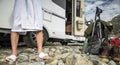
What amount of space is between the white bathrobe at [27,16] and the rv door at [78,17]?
6.03 m

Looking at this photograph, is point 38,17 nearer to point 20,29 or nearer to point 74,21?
point 20,29

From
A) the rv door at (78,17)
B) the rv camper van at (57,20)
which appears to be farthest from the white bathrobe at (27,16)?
the rv door at (78,17)

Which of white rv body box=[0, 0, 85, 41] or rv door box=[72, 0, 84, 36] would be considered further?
rv door box=[72, 0, 84, 36]

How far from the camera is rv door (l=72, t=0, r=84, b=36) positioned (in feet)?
34.8

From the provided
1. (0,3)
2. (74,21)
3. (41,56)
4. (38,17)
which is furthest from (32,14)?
(74,21)

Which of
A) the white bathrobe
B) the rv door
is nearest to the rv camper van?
the rv door

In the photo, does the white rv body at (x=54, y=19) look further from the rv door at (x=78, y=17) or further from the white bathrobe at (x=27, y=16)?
the white bathrobe at (x=27, y=16)

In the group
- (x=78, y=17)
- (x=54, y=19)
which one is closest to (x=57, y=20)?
(x=54, y=19)

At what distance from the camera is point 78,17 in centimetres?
1085

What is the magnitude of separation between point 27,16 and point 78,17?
6407 millimetres

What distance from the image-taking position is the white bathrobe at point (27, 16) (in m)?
4.48

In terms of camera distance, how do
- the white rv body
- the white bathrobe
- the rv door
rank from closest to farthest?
the white bathrobe < the white rv body < the rv door

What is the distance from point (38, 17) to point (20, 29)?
315 mm

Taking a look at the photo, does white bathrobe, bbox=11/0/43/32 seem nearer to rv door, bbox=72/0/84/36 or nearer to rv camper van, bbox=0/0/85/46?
rv camper van, bbox=0/0/85/46
